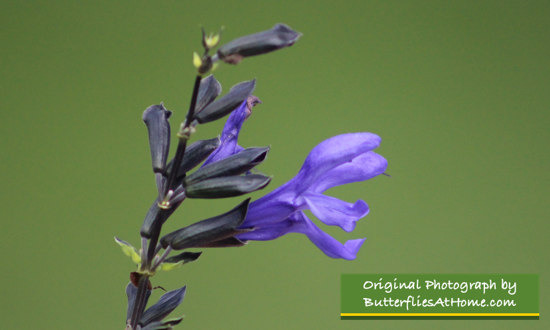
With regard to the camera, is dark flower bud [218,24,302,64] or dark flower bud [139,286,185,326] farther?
dark flower bud [139,286,185,326]

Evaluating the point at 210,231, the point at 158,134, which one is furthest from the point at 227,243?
the point at 158,134

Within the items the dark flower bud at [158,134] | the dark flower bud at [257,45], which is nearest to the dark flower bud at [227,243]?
the dark flower bud at [158,134]

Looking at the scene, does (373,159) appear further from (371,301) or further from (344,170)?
(371,301)

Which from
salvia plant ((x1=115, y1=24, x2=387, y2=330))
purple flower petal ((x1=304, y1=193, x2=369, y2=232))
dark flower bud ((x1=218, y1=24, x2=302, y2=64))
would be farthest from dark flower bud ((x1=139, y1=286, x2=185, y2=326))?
dark flower bud ((x1=218, y1=24, x2=302, y2=64))

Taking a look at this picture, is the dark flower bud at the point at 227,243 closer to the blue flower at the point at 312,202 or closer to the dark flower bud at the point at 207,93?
the blue flower at the point at 312,202

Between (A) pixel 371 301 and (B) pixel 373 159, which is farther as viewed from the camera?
(A) pixel 371 301

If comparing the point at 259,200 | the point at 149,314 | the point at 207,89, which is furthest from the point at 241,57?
the point at 149,314

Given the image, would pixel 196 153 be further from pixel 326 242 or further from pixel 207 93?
pixel 326 242

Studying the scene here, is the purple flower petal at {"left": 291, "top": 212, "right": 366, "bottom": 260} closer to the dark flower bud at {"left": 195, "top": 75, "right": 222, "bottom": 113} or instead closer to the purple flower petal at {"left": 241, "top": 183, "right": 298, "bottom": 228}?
the purple flower petal at {"left": 241, "top": 183, "right": 298, "bottom": 228}

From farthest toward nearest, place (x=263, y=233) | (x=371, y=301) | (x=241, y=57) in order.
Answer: (x=371, y=301), (x=263, y=233), (x=241, y=57)
